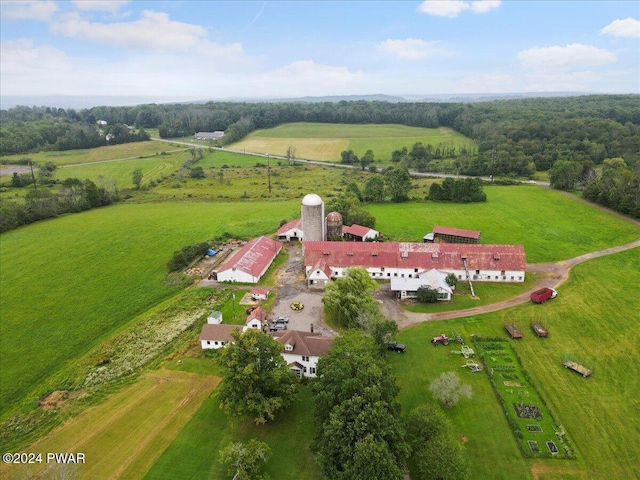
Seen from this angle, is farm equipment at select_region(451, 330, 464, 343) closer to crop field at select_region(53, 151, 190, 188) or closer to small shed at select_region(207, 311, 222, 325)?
small shed at select_region(207, 311, 222, 325)

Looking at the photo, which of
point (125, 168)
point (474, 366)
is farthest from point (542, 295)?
point (125, 168)

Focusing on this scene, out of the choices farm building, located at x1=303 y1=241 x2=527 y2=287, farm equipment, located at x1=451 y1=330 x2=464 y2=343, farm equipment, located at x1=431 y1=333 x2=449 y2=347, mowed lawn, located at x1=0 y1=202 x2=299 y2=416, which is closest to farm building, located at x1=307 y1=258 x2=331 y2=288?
farm building, located at x1=303 y1=241 x2=527 y2=287

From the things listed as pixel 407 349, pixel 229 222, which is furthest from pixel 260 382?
pixel 229 222

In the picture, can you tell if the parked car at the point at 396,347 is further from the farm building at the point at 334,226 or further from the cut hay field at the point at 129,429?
the farm building at the point at 334,226

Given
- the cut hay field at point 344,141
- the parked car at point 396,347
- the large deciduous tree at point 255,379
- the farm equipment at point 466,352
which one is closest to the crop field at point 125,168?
the cut hay field at point 344,141

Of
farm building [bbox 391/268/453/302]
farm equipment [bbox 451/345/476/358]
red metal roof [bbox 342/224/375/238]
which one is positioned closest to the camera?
farm equipment [bbox 451/345/476/358]

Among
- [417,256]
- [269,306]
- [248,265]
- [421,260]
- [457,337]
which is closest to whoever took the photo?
[457,337]

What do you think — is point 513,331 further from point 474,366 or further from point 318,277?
point 318,277
